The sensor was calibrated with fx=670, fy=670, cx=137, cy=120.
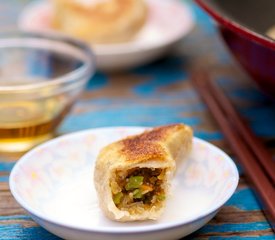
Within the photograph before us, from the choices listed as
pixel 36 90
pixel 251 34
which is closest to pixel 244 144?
pixel 251 34

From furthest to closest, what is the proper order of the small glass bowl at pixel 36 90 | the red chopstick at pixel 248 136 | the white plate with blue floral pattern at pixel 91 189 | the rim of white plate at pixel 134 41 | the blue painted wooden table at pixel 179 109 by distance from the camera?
the rim of white plate at pixel 134 41 → the small glass bowl at pixel 36 90 → the red chopstick at pixel 248 136 → the blue painted wooden table at pixel 179 109 → the white plate with blue floral pattern at pixel 91 189

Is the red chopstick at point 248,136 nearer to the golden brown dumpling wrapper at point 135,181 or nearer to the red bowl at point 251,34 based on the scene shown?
the red bowl at point 251,34

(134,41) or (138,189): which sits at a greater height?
(138,189)

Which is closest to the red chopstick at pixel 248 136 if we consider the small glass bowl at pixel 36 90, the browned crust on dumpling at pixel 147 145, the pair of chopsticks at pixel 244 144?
the pair of chopsticks at pixel 244 144

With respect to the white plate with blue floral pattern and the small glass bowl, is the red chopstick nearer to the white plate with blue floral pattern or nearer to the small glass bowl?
the white plate with blue floral pattern

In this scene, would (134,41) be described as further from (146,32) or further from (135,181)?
(135,181)
